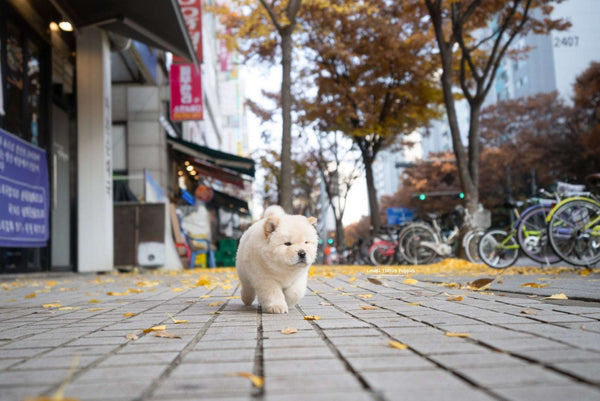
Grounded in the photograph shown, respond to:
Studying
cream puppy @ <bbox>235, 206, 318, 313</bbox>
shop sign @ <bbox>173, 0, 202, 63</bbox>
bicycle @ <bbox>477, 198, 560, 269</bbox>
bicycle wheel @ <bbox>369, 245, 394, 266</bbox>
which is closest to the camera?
cream puppy @ <bbox>235, 206, 318, 313</bbox>

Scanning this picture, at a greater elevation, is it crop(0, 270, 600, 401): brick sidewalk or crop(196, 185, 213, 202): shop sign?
crop(196, 185, 213, 202): shop sign

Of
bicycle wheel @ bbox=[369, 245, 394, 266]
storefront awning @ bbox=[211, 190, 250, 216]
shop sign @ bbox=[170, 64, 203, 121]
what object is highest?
shop sign @ bbox=[170, 64, 203, 121]

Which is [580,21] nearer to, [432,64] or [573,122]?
[573,122]

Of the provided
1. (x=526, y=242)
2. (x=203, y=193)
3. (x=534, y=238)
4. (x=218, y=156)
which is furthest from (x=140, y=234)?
(x=203, y=193)

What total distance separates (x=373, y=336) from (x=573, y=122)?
27192 millimetres

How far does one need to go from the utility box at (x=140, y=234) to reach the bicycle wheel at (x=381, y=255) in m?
5.75

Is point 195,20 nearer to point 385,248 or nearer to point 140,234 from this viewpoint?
point 140,234

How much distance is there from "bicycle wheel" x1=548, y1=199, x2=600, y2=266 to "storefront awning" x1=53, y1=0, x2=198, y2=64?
654 centimetres

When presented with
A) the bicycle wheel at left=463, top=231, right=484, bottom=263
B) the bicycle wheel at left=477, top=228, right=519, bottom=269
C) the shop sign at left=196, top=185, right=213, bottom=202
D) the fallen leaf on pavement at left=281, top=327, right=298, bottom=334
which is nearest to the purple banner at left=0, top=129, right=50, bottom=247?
the fallen leaf on pavement at left=281, top=327, right=298, bottom=334

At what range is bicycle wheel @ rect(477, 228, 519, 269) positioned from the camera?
863 centimetres

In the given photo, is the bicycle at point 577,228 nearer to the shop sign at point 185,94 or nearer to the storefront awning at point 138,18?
the storefront awning at point 138,18

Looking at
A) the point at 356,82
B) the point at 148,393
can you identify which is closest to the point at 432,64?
the point at 356,82

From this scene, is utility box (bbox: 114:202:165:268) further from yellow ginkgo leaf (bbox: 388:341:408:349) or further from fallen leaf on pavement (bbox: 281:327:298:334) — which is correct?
yellow ginkgo leaf (bbox: 388:341:408:349)

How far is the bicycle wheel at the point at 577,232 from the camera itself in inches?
272
